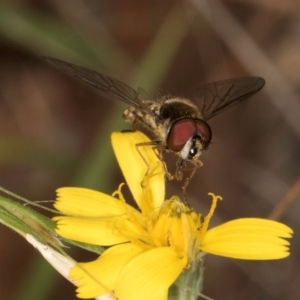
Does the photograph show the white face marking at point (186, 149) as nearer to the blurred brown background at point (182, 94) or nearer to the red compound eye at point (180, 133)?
the red compound eye at point (180, 133)

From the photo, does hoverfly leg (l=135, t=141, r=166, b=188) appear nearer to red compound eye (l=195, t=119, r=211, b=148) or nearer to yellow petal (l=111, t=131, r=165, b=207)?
yellow petal (l=111, t=131, r=165, b=207)

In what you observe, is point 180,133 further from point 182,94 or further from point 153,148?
point 182,94

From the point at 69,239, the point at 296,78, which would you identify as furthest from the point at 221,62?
the point at 69,239

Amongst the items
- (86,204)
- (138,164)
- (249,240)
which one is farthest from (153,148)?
(249,240)

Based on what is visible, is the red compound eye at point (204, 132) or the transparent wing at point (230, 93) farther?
the transparent wing at point (230, 93)

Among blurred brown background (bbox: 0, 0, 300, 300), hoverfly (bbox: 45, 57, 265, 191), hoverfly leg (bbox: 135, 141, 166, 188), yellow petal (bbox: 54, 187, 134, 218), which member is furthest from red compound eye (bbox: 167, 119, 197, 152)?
blurred brown background (bbox: 0, 0, 300, 300)

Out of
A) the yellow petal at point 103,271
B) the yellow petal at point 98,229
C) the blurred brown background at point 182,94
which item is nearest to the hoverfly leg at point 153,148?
the yellow petal at point 98,229
